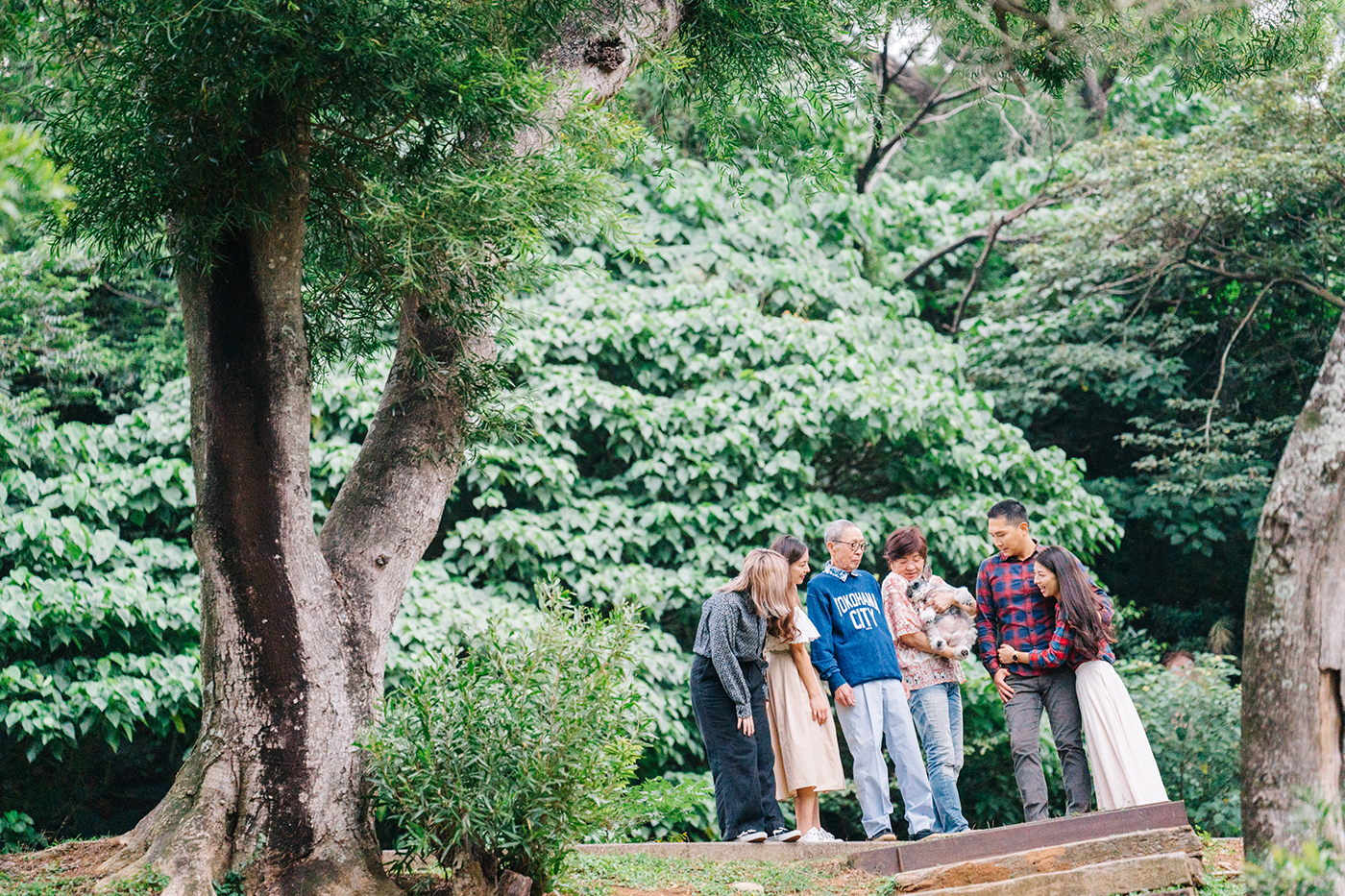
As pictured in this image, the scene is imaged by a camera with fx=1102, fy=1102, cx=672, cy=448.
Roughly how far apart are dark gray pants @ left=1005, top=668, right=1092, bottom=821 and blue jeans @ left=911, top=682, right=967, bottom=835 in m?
0.37

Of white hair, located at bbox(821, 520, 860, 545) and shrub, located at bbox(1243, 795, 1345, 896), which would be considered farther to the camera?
white hair, located at bbox(821, 520, 860, 545)

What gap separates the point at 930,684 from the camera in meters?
6.12

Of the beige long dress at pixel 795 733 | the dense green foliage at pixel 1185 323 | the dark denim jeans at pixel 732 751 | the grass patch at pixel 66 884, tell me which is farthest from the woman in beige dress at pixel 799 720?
the dense green foliage at pixel 1185 323

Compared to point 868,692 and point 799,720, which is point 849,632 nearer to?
point 868,692

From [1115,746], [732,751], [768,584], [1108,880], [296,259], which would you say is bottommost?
[1108,880]

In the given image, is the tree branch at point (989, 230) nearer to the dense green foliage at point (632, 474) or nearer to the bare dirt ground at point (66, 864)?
the dense green foliage at point (632, 474)

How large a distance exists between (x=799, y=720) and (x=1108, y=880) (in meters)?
2.06

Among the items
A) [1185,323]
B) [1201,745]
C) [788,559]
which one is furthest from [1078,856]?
[1185,323]

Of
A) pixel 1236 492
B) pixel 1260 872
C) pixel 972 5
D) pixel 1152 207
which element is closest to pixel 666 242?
pixel 972 5

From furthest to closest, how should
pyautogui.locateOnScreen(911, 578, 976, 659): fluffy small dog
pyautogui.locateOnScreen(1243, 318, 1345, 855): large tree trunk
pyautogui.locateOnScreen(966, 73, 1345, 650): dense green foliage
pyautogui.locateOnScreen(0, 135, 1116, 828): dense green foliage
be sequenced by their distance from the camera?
pyautogui.locateOnScreen(966, 73, 1345, 650): dense green foliage, pyautogui.locateOnScreen(0, 135, 1116, 828): dense green foliage, pyautogui.locateOnScreen(911, 578, 976, 659): fluffy small dog, pyautogui.locateOnScreen(1243, 318, 1345, 855): large tree trunk

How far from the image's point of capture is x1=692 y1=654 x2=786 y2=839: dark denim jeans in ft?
18.9

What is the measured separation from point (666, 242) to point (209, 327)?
6.72 m

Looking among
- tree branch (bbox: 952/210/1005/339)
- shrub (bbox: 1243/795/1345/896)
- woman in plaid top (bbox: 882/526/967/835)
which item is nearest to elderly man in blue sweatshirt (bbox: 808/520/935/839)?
woman in plaid top (bbox: 882/526/967/835)

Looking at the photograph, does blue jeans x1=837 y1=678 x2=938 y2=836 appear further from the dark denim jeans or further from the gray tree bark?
the gray tree bark
